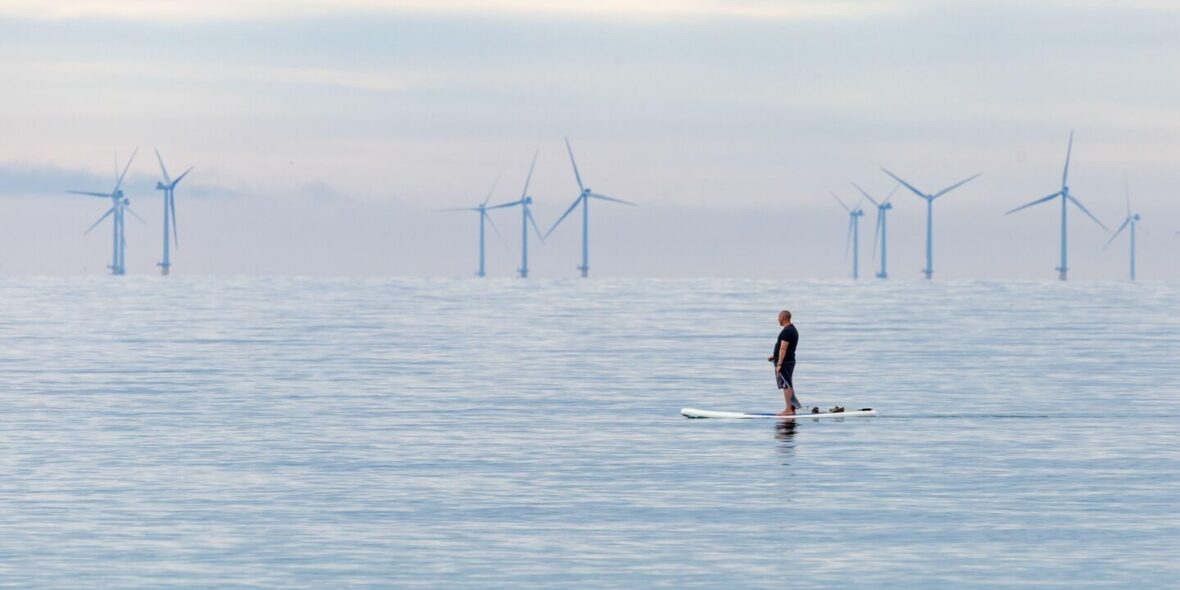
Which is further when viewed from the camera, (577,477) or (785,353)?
(785,353)

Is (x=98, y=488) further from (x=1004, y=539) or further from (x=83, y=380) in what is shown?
(x=83, y=380)

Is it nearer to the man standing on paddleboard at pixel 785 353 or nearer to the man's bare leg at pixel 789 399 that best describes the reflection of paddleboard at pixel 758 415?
the man's bare leg at pixel 789 399

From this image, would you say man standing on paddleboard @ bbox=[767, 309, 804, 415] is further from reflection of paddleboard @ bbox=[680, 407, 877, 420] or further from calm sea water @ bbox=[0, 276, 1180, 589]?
calm sea water @ bbox=[0, 276, 1180, 589]

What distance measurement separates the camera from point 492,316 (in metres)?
174

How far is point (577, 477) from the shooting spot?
38.5 meters

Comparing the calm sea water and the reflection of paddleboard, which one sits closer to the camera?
the calm sea water

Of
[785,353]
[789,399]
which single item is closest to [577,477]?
[785,353]

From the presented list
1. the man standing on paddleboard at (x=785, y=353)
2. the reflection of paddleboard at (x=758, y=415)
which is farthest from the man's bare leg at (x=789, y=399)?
the reflection of paddleboard at (x=758, y=415)

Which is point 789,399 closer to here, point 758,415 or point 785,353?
point 758,415

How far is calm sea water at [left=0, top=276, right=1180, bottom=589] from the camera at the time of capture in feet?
92.6

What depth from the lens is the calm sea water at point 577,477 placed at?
28219 millimetres

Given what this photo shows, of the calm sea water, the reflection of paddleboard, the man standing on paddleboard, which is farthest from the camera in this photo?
the reflection of paddleboard

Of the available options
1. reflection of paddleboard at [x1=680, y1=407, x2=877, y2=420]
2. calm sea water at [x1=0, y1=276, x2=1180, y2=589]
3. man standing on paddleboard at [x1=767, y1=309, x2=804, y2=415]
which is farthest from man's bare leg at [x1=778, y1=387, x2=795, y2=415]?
calm sea water at [x1=0, y1=276, x2=1180, y2=589]

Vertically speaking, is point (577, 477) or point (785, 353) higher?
point (785, 353)
